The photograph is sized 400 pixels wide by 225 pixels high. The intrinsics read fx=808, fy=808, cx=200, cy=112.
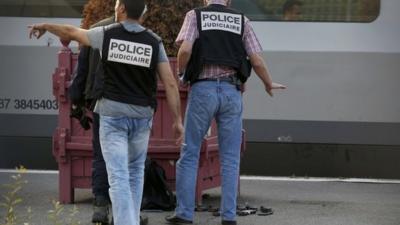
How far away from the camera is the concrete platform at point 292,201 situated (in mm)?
6082

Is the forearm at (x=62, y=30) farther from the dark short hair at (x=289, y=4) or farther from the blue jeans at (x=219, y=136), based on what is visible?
the dark short hair at (x=289, y=4)

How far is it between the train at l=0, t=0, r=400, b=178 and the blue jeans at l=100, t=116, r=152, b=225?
10.5 ft

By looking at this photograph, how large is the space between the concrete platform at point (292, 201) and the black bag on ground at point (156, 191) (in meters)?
0.07

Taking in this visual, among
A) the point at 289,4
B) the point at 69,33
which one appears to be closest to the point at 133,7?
the point at 69,33

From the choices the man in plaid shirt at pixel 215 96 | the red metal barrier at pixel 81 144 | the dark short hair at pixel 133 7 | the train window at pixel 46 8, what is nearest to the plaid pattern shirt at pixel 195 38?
the man in plaid shirt at pixel 215 96

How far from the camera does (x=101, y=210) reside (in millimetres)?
5691

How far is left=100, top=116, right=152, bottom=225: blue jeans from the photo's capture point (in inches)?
190

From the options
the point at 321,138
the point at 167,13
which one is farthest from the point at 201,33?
the point at 321,138

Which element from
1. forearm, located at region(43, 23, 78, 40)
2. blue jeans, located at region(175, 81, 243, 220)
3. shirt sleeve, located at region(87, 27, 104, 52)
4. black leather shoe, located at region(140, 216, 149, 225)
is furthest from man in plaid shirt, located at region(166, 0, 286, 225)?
forearm, located at region(43, 23, 78, 40)

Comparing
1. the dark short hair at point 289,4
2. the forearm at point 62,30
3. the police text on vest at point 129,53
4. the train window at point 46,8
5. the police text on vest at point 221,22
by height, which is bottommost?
the police text on vest at point 129,53

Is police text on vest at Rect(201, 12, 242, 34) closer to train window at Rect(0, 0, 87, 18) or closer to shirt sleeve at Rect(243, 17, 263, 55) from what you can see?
shirt sleeve at Rect(243, 17, 263, 55)

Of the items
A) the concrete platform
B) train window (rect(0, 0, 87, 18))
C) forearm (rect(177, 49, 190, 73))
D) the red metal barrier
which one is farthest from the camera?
train window (rect(0, 0, 87, 18))

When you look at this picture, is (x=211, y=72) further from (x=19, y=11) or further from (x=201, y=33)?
(x=19, y=11)

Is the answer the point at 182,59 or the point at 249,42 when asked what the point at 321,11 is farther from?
the point at 182,59
